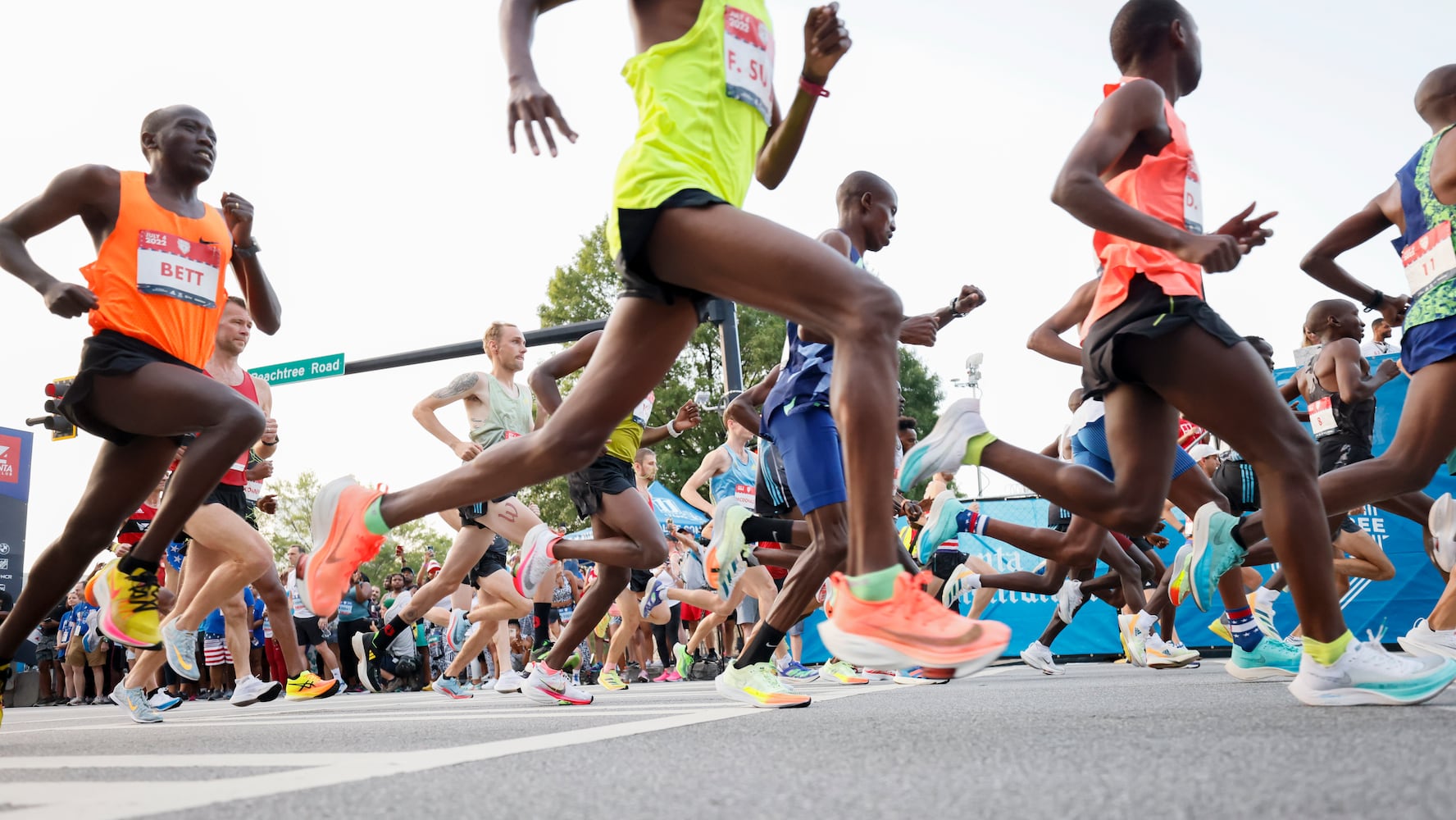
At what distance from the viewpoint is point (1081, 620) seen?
12906 mm

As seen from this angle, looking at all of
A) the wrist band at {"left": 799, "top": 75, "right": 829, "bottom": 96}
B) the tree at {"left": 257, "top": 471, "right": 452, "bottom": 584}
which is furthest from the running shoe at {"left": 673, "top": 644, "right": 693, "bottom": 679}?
the tree at {"left": 257, "top": 471, "right": 452, "bottom": 584}

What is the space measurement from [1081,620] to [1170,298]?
1041 cm

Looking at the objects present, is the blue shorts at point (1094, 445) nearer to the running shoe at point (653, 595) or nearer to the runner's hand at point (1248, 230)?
the runner's hand at point (1248, 230)

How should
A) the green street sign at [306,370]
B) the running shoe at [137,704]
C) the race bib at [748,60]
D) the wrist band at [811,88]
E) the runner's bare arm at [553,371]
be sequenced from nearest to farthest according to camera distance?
the race bib at [748,60], the wrist band at [811,88], the runner's bare arm at [553,371], the running shoe at [137,704], the green street sign at [306,370]

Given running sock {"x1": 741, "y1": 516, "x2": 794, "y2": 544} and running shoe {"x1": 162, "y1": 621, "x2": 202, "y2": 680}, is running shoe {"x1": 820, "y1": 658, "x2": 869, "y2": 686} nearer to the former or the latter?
running sock {"x1": 741, "y1": 516, "x2": 794, "y2": 544}

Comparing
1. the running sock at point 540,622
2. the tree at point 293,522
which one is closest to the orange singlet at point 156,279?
the running sock at point 540,622

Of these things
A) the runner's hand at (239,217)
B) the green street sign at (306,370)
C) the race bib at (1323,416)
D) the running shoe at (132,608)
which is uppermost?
the green street sign at (306,370)

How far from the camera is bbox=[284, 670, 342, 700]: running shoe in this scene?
627 cm

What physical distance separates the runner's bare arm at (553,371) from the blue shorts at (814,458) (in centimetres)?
125

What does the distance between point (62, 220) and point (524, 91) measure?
8.44 ft

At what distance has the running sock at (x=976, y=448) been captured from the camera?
12.8 ft

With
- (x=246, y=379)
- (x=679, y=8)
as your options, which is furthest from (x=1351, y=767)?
(x=246, y=379)

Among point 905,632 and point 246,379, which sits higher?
point 246,379

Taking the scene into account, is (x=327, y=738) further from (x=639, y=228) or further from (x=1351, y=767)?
(x=1351, y=767)
